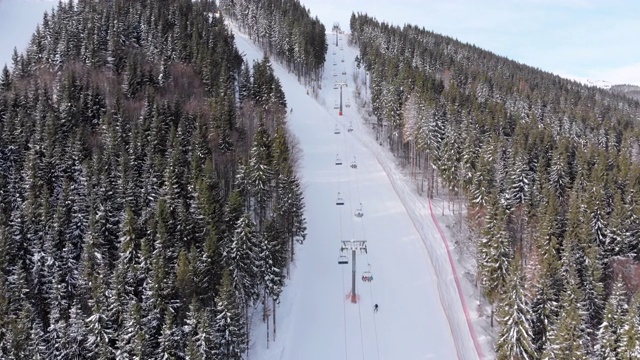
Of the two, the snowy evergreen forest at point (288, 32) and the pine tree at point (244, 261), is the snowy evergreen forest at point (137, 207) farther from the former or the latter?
the snowy evergreen forest at point (288, 32)

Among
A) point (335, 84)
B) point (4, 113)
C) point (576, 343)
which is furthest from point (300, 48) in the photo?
point (576, 343)

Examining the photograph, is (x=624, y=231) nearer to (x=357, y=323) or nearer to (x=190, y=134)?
(x=357, y=323)

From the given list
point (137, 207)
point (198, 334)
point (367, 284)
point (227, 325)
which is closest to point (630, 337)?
point (367, 284)

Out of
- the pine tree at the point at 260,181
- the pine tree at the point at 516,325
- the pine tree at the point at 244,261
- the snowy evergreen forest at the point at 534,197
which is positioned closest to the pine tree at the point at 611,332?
the snowy evergreen forest at the point at 534,197

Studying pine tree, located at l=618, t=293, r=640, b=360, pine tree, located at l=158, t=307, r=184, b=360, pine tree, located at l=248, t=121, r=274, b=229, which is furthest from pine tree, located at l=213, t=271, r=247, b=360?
pine tree, located at l=618, t=293, r=640, b=360

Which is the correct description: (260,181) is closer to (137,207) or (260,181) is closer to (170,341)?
(137,207)

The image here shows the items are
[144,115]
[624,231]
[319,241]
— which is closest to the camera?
[624,231]
